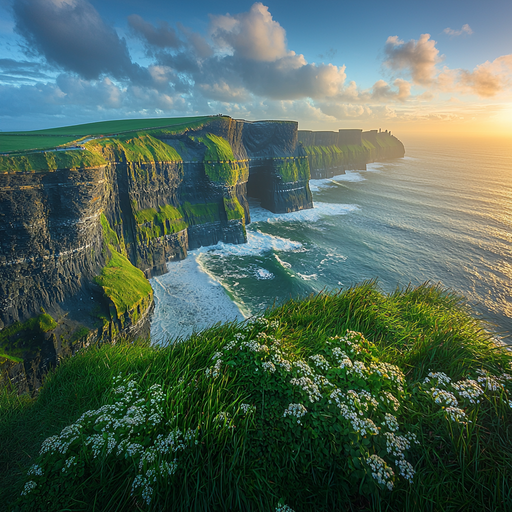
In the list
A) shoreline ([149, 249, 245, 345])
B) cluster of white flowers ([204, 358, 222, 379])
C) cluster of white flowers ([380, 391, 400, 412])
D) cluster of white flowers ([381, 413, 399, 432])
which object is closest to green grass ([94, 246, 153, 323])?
shoreline ([149, 249, 245, 345])

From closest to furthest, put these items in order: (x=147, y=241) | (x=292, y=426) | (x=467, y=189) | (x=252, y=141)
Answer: (x=292, y=426) < (x=147, y=241) < (x=252, y=141) < (x=467, y=189)

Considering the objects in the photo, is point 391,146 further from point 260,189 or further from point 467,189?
point 260,189

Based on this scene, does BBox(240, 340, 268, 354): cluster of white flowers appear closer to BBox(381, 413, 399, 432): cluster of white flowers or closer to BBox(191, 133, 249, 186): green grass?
BBox(381, 413, 399, 432): cluster of white flowers

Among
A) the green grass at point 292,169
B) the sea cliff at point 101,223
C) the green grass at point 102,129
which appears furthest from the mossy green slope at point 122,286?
the green grass at point 292,169

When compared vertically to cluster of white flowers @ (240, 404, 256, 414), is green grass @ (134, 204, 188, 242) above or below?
below

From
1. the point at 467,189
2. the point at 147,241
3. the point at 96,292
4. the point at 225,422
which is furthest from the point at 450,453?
the point at 467,189

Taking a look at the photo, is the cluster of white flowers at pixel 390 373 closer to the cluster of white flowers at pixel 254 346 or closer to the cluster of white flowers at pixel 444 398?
the cluster of white flowers at pixel 444 398
